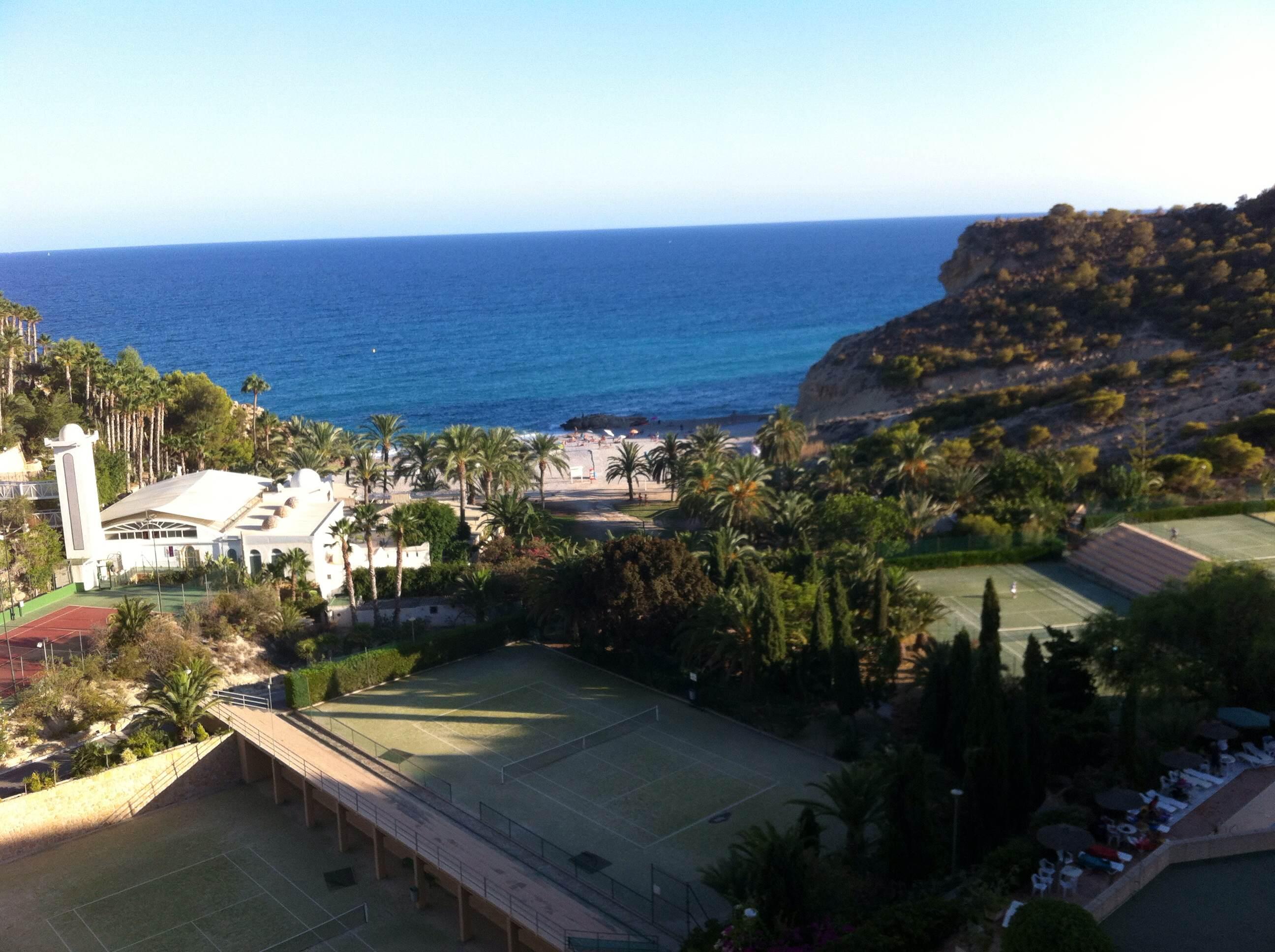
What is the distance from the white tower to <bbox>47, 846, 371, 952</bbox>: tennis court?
20.3m

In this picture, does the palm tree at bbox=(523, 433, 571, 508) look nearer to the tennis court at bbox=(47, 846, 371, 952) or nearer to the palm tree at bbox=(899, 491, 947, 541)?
the palm tree at bbox=(899, 491, 947, 541)

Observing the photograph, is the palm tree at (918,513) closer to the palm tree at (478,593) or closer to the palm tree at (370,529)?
the palm tree at (478,593)

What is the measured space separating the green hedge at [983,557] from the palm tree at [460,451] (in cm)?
2119

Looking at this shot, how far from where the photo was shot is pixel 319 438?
196 feet

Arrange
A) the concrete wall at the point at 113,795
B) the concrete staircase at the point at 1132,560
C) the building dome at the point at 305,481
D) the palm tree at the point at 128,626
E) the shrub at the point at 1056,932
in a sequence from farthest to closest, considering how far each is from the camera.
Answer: the building dome at the point at 305,481 → the concrete staircase at the point at 1132,560 → the palm tree at the point at 128,626 → the concrete wall at the point at 113,795 → the shrub at the point at 1056,932

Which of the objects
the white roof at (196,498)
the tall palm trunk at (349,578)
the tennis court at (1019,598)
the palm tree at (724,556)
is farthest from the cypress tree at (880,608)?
the white roof at (196,498)

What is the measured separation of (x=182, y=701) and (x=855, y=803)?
1967 centimetres

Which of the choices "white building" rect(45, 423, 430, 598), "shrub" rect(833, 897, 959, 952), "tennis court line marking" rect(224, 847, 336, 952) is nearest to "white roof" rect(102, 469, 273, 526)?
"white building" rect(45, 423, 430, 598)

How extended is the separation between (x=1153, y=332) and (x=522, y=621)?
60.4 meters

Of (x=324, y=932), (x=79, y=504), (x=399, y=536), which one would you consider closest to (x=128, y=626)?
(x=399, y=536)

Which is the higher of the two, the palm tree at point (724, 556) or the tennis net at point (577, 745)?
the palm tree at point (724, 556)

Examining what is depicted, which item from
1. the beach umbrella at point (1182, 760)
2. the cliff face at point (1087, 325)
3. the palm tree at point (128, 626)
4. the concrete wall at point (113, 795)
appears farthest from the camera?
the cliff face at point (1087, 325)

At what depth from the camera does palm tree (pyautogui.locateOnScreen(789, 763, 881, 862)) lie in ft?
72.7

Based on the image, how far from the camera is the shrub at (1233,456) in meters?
49.5
